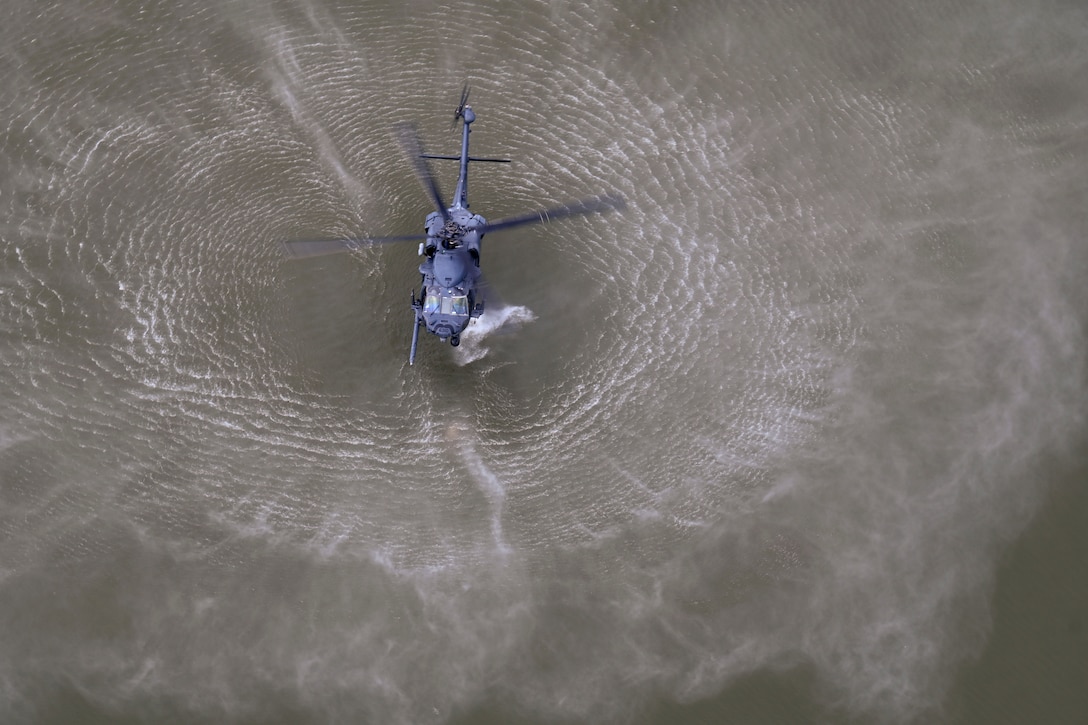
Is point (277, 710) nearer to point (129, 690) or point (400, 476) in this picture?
point (129, 690)

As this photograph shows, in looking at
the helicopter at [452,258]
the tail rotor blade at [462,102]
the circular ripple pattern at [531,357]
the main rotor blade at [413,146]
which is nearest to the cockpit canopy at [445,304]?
the helicopter at [452,258]

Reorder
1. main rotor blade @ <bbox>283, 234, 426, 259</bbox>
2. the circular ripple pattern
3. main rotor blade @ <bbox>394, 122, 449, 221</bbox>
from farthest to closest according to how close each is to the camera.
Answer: main rotor blade @ <bbox>394, 122, 449, 221</bbox>, main rotor blade @ <bbox>283, 234, 426, 259</bbox>, the circular ripple pattern

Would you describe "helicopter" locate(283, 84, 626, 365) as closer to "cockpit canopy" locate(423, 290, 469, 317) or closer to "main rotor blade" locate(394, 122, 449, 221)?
"cockpit canopy" locate(423, 290, 469, 317)

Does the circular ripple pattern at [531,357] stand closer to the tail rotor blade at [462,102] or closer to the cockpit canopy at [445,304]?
the tail rotor blade at [462,102]

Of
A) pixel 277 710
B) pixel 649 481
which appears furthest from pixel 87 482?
pixel 649 481

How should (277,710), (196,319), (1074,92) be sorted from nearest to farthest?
1. (277,710)
2. (196,319)
3. (1074,92)

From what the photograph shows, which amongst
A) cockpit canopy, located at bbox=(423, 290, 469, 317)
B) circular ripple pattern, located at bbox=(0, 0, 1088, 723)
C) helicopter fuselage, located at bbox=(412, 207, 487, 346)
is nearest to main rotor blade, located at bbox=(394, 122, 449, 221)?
circular ripple pattern, located at bbox=(0, 0, 1088, 723)

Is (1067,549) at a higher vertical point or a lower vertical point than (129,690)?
higher
